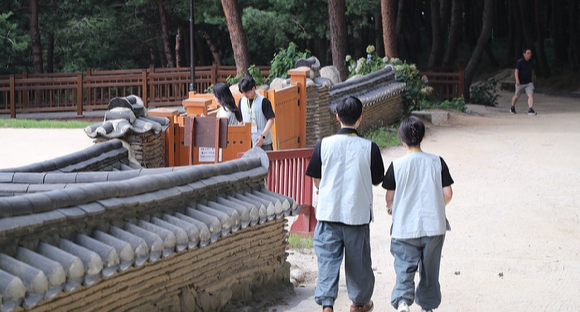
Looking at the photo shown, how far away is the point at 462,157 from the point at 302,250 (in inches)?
262

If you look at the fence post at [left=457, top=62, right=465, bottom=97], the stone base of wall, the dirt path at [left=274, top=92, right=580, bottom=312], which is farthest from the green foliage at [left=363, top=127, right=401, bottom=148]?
the stone base of wall

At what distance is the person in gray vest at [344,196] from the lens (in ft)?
18.7

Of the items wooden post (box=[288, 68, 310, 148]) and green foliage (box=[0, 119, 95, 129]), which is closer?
wooden post (box=[288, 68, 310, 148])

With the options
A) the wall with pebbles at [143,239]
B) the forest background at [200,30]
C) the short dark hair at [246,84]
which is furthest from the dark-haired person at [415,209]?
the forest background at [200,30]

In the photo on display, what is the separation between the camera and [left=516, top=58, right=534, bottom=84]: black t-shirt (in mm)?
21328

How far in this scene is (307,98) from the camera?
1520 cm

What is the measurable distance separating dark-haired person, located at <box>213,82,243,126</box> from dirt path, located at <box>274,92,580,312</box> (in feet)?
6.58

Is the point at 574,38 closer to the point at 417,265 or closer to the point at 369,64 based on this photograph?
the point at 369,64

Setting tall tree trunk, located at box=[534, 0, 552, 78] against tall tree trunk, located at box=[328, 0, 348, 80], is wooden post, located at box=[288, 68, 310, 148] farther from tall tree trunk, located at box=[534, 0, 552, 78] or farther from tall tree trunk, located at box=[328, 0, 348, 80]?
tall tree trunk, located at box=[534, 0, 552, 78]

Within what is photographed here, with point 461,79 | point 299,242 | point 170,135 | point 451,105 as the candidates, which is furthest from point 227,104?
point 461,79

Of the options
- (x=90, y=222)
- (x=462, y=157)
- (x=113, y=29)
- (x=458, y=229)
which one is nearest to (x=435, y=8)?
(x=113, y=29)

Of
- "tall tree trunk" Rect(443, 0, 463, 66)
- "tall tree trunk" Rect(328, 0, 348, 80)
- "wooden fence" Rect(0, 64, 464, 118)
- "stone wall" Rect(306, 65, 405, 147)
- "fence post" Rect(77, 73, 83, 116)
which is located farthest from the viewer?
"tall tree trunk" Rect(443, 0, 463, 66)

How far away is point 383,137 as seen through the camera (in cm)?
1678

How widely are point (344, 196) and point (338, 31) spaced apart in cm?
1568
